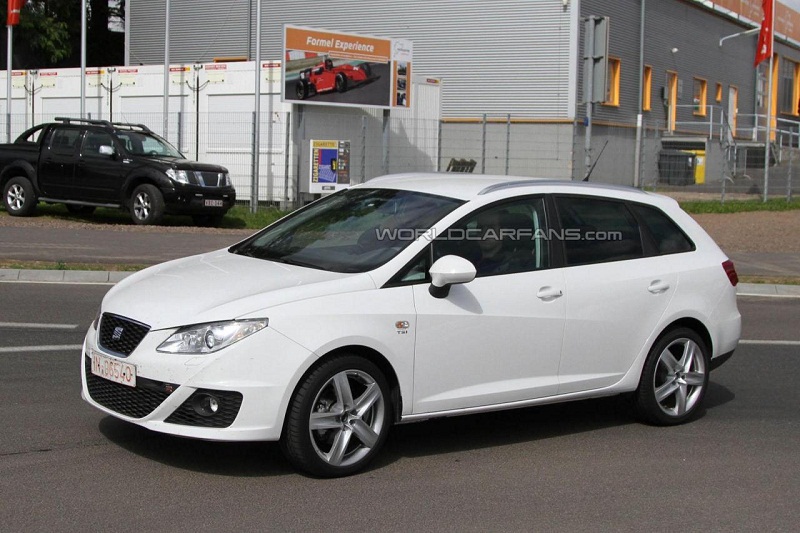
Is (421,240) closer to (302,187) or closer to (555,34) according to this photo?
(302,187)

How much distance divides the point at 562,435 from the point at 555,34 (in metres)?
27.9

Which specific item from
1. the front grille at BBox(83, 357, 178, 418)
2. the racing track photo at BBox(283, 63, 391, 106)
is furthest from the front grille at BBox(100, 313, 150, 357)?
the racing track photo at BBox(283, 63, 391, 106)

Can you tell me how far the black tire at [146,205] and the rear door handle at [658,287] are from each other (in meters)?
13.7

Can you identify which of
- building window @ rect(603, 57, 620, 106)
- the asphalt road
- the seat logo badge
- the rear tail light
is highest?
building window @ rect(603, 57, 620, 106)

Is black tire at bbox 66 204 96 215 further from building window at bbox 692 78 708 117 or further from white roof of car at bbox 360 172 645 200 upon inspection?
building window at bbox 692 78 708 117

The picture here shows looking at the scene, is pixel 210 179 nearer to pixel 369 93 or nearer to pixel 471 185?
pixel 369 93

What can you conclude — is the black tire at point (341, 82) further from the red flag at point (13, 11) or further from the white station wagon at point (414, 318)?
the white station wagon at point (414, 318)

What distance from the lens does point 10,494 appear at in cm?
504

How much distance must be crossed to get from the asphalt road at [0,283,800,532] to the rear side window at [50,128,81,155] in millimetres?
12881

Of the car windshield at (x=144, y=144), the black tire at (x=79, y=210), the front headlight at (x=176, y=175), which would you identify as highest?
the car windshield at (x=144, y=144)

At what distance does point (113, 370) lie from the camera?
18.0 ft

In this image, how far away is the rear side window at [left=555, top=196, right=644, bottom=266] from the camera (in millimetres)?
6512

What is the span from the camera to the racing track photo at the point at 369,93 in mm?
23737

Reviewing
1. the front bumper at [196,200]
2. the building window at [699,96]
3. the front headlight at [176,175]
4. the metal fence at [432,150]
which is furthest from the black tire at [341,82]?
the building window at [699,96]
